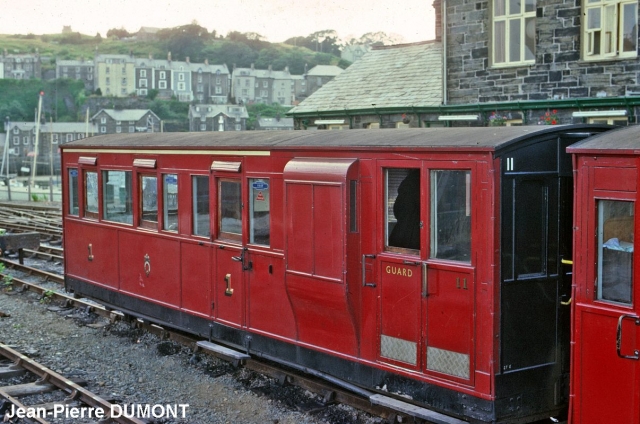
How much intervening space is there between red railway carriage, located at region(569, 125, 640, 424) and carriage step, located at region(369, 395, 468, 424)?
1.21m

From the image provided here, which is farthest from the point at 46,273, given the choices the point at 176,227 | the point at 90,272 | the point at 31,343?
the point at 176,227

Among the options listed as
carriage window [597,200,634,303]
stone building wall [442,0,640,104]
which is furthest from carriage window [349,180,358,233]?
stone building wall [442,0,640,104]

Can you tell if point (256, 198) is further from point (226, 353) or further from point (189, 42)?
point (189, 42)

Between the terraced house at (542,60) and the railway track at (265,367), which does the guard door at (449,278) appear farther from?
the terraced house at (542,60)

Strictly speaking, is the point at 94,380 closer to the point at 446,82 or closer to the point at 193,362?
the point at 193,362

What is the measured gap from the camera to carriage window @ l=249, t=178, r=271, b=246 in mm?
9734

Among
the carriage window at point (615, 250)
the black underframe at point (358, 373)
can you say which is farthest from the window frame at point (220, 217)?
the carriage window at point (615, 250)

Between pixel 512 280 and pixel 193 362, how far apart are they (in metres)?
5.33

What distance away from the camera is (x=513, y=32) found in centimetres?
1948

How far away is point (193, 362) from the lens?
11.1 m

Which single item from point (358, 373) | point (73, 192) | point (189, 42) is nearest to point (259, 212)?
point (358, 373)

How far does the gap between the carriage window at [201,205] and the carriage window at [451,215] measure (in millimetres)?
4132

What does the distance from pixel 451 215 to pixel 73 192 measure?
8.75 m

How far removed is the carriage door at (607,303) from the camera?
6215mm
